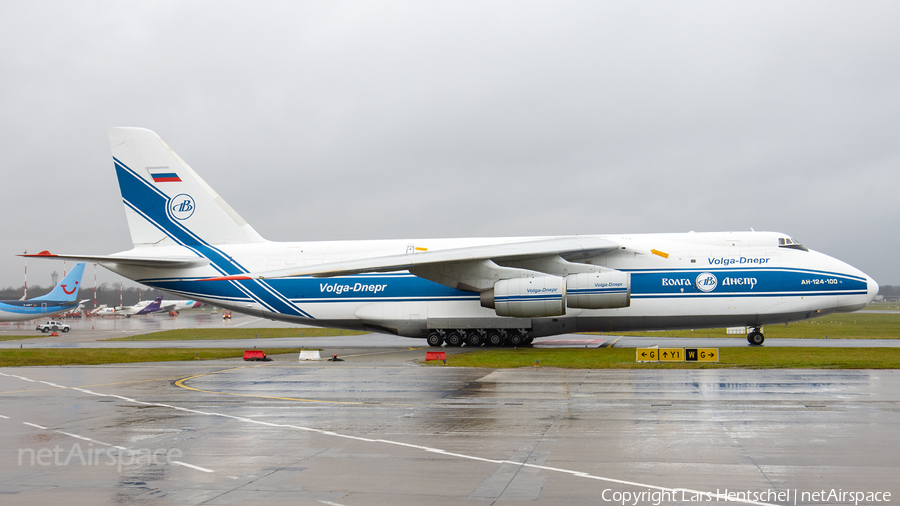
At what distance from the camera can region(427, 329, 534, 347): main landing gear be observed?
28266mm

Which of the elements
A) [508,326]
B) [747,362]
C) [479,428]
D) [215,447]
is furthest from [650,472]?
[508,326]

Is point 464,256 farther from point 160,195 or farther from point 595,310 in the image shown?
point 160,195

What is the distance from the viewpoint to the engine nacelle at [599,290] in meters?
24.9

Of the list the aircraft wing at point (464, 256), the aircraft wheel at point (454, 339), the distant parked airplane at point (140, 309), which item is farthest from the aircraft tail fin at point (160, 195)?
the distant parked airplane at point (140, 309)

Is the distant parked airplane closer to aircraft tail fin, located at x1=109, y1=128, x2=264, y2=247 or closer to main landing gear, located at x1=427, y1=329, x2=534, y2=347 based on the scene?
aircraft tail fin, located at x1=109, y1=128, x2=264, y2=247

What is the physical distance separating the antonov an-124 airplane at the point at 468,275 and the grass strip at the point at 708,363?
1.70 metres

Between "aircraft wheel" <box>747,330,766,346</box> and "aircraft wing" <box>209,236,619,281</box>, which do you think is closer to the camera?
"aircraft wing" <box>209,236,619,281</box>

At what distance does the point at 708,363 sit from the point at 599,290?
541 centimetres

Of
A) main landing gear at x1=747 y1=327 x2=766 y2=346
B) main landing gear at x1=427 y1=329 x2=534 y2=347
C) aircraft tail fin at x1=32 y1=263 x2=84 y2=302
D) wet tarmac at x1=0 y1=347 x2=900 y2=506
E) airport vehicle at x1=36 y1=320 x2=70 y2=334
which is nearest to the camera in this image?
wet tarmac at x1=0 y1=347 x2=900 y2=506

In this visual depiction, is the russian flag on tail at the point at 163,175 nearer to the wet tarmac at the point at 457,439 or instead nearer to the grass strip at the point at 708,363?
the wet tarmac at the point at 457,439

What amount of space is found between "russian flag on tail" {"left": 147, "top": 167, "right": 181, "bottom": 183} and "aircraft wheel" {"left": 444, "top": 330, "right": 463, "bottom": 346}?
45.7 ft

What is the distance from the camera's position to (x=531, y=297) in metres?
25.0

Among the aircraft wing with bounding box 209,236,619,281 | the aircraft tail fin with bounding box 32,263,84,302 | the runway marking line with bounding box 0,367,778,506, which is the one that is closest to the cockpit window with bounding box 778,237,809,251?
the aircraft wing with bounding box 209,236,619,281

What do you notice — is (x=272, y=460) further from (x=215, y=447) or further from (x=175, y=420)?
(x=175, y=420)
